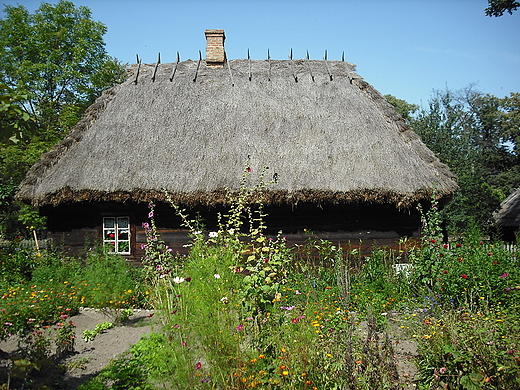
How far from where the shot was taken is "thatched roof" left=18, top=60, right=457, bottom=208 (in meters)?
7.82

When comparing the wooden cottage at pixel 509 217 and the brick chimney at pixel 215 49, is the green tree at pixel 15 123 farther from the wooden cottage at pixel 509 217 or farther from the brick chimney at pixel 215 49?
the wooden cottage at pixel 509 217

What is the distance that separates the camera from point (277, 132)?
8.91 meters

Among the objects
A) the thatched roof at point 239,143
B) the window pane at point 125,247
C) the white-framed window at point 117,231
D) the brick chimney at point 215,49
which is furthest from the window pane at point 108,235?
the brick chimney at point 215,49

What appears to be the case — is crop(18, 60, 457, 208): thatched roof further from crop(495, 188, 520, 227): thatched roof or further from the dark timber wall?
crop(495, 188, 520, 227): thatched roof

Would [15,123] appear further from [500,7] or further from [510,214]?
[510,214]

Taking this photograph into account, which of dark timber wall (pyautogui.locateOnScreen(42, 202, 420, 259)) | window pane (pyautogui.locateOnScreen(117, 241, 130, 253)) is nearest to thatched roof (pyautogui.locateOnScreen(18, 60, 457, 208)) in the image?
dark timber wall (pyautogui.locateOnScreen(42, 202, 420, 259))

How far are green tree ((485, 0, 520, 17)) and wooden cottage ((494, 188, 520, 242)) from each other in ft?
24.2

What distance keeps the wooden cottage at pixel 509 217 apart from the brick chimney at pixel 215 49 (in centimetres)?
1134

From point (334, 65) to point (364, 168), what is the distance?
4079 mm

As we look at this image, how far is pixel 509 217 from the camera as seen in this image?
15.1m

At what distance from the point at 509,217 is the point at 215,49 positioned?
39.8 feet

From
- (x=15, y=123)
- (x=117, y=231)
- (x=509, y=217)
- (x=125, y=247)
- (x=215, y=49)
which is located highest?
(x=215, y=49)

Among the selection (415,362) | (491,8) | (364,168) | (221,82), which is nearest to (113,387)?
(415,362)

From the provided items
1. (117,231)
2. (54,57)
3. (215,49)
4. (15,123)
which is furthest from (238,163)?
(54,57)
